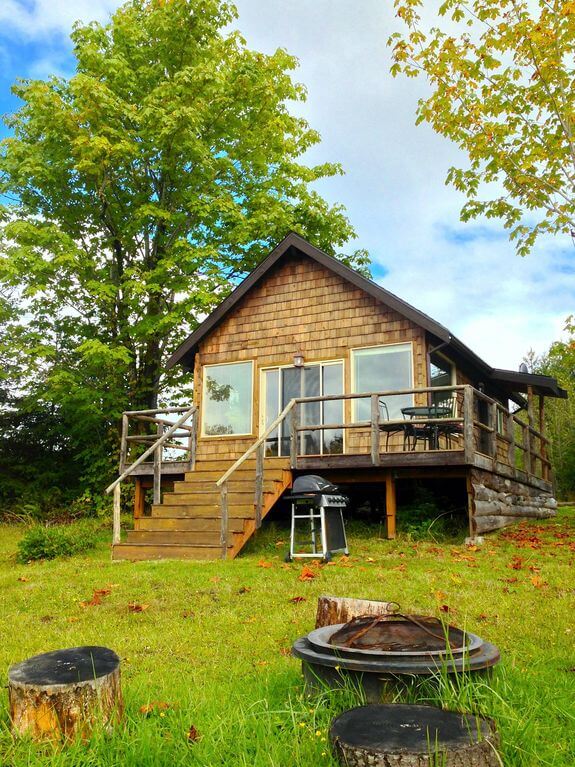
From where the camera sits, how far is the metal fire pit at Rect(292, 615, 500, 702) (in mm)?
3279

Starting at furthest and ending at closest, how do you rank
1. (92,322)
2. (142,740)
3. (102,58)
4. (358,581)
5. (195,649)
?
(92,322) → (102,58) → (358,581) → (195,649) → (142,740)

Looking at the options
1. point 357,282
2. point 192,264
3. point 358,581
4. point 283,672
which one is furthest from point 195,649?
point 192,264

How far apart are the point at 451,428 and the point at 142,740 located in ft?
32.2

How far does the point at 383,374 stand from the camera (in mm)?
13445


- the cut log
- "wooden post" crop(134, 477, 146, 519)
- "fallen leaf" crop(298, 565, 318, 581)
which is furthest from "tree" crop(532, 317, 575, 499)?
the cut log

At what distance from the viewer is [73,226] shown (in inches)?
781

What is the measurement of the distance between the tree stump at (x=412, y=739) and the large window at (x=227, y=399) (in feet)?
38.9

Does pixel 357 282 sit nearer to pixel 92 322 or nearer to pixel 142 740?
pixel 92 322

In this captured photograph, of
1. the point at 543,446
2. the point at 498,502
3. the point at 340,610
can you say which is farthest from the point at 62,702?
the point at 543,446

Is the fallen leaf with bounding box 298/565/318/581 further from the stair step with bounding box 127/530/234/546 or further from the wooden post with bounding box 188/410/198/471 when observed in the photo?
the wooden post with bounding box 188/410/198/471

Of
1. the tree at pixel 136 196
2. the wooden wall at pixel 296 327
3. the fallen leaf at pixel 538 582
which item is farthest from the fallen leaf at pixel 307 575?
the tree at pixel 136 196

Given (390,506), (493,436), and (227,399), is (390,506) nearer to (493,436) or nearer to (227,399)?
(493,436)

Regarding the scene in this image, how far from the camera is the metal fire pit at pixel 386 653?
3.28 m

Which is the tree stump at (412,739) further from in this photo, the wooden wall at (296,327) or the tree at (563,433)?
the tree at (563,433)
